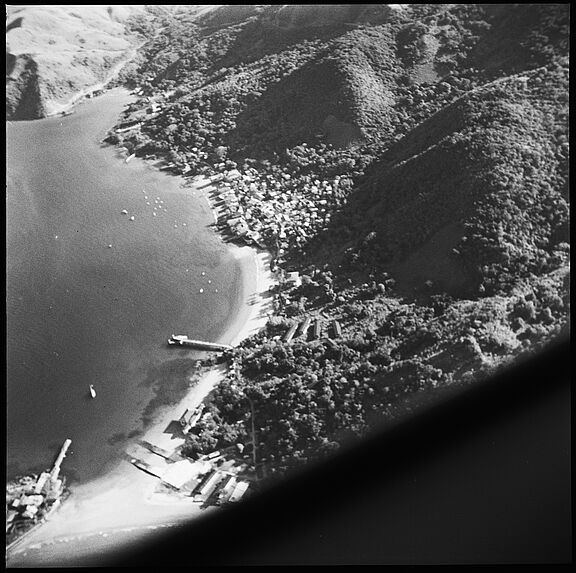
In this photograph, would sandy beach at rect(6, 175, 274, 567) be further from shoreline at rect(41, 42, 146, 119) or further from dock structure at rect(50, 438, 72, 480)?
shoreline at rect(41, 42, 146, 119)

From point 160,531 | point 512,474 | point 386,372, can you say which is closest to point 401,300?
point 386,372

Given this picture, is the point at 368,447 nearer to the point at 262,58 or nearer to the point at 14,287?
the point at 14,287

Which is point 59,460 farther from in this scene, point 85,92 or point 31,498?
point 85,92

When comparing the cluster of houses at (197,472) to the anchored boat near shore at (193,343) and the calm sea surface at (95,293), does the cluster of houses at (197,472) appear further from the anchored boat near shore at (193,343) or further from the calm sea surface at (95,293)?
the anchored boat near shore at (193,343)

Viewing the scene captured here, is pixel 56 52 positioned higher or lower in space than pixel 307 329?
higher

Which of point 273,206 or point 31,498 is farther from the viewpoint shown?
point 273,206

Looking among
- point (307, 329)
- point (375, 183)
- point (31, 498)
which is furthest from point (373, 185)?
point (31, 498)

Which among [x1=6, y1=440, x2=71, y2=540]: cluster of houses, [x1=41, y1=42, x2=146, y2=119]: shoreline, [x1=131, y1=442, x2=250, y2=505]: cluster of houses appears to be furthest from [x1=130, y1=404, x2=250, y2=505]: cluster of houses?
[x1=41, y1=42, x2=146, y2=119]: shoreline

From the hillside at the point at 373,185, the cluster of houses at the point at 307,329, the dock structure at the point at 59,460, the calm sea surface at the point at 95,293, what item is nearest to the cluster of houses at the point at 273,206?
the hillside at the point at 373,185
